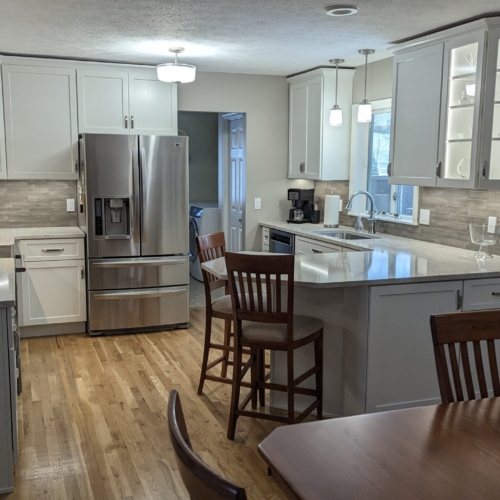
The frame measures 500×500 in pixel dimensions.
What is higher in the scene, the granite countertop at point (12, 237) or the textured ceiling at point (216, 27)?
the textured ceiling at point (216, 27)

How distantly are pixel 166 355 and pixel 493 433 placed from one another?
10.8 ft

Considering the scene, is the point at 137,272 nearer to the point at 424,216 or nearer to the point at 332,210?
the point at 332,210

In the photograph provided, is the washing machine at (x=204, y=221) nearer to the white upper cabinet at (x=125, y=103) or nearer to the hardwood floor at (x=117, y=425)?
the white upper cabinet at (x=125, y=103)

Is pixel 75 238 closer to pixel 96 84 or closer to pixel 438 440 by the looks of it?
pixel 96 84

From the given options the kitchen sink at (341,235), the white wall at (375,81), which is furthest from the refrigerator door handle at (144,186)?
the white wall at (375,81)

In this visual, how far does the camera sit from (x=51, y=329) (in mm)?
5051

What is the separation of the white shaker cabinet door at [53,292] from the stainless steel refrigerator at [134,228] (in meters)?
0.12

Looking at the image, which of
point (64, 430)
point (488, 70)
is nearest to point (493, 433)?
point (64, 430)

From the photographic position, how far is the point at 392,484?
1229mm

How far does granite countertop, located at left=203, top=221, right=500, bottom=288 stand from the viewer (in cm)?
298

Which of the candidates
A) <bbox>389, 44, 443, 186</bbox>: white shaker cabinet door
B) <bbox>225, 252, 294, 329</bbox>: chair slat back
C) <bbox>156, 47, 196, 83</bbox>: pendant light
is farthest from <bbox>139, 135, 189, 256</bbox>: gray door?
<bbox>225, 252, 294, 329</bbox>: chair slat back

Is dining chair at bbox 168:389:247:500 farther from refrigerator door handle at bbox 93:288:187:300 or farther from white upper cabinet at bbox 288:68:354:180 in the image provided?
white upper cabinet at bbox 288:68:354:180

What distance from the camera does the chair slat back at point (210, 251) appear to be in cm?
362

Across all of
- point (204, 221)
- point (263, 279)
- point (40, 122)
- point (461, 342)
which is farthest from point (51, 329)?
point (461, 342)
